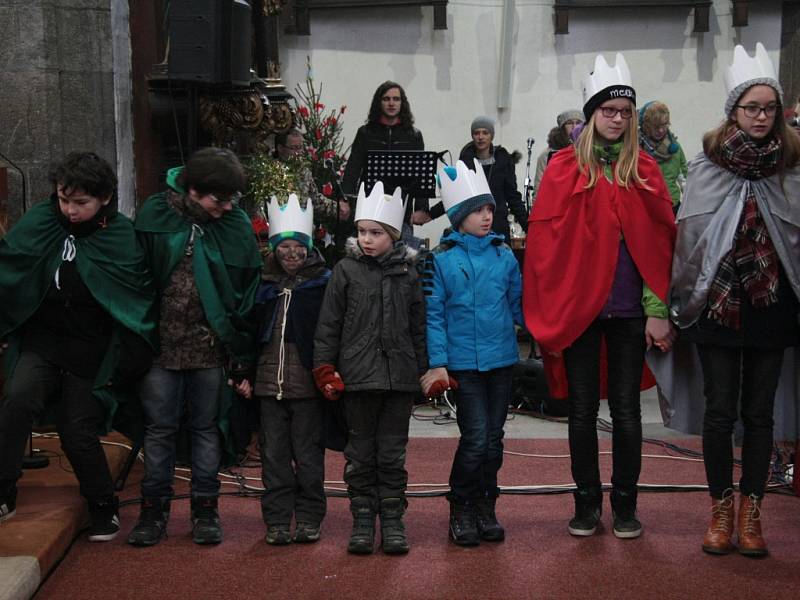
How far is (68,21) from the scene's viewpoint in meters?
6.24

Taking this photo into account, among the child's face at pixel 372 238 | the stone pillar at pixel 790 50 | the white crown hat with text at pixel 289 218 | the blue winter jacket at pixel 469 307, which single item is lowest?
the blue winter jacket at pixel 469 307

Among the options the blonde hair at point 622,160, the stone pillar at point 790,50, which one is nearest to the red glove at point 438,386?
the blonde hair at point 622,160

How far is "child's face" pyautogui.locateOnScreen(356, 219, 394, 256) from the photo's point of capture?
466 centimetres

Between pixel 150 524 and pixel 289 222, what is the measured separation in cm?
135

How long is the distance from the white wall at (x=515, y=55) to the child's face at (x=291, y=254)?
27.1ft

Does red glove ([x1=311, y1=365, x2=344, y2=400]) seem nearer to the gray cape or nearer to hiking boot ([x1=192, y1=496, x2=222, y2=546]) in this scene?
hiking boot ([x1=192, y1=496, x2=222, y2=546])

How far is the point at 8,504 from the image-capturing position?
4.69 meters

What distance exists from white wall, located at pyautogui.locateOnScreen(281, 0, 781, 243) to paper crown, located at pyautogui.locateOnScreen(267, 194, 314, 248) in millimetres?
8257

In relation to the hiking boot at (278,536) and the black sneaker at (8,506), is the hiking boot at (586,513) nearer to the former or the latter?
the hiking boot at (278,536)

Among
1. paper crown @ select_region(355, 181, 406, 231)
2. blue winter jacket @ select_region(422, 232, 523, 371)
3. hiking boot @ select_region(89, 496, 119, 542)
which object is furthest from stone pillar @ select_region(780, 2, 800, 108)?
hiking boot @ select_region(89, 496, 119, 542)

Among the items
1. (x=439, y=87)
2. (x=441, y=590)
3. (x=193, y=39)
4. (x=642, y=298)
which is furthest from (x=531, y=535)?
(x=439, y=87)

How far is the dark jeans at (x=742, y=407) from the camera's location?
4.39 m

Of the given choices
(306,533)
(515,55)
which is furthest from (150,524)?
(515,55)

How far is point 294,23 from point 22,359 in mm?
8727
